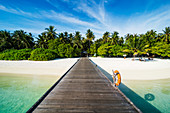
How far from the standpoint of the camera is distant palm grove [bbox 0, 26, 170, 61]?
77.4 feet

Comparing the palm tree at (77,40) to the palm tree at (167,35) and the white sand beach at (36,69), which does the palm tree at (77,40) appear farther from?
the palm tree at (167,35)

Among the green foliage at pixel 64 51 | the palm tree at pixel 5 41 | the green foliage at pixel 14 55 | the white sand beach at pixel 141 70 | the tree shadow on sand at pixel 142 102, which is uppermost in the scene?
the palm tree at pixel 5 41

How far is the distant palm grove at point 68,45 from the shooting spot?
23.6 metres

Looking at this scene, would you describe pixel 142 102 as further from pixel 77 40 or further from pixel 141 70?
pixel 77 40

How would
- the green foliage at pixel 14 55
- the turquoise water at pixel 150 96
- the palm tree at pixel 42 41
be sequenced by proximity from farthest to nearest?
the palm tree at pixel 42 41 < the green foliage at pixel 14 55 < the turquoise water at pixel 150 96

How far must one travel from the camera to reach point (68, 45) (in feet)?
105

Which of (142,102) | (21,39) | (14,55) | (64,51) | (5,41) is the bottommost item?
(142,102)

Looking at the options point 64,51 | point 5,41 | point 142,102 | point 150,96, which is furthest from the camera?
point 5,41

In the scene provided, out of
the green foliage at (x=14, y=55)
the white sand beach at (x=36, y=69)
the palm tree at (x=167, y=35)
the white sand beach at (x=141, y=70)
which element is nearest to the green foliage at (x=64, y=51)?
the green foliage at (x=14, y=55)

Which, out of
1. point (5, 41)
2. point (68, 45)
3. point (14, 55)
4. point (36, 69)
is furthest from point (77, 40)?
point (5, 41)

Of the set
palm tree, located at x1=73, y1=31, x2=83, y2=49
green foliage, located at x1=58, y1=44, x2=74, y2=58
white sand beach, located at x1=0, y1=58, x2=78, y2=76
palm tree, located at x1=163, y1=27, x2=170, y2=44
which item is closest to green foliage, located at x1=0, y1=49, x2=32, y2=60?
white sand beach, located at x1=0, y1=58, x2=78, y2=76

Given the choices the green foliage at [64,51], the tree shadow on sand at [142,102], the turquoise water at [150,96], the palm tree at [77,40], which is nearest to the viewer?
the tree shadow on sand at [142,102]

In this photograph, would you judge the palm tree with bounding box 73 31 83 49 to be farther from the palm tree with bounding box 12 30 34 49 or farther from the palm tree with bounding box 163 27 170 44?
the palm tree with bounding box 163 27 170 44

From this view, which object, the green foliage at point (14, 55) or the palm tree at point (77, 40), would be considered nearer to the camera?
the green foliage at point (14, 55)
